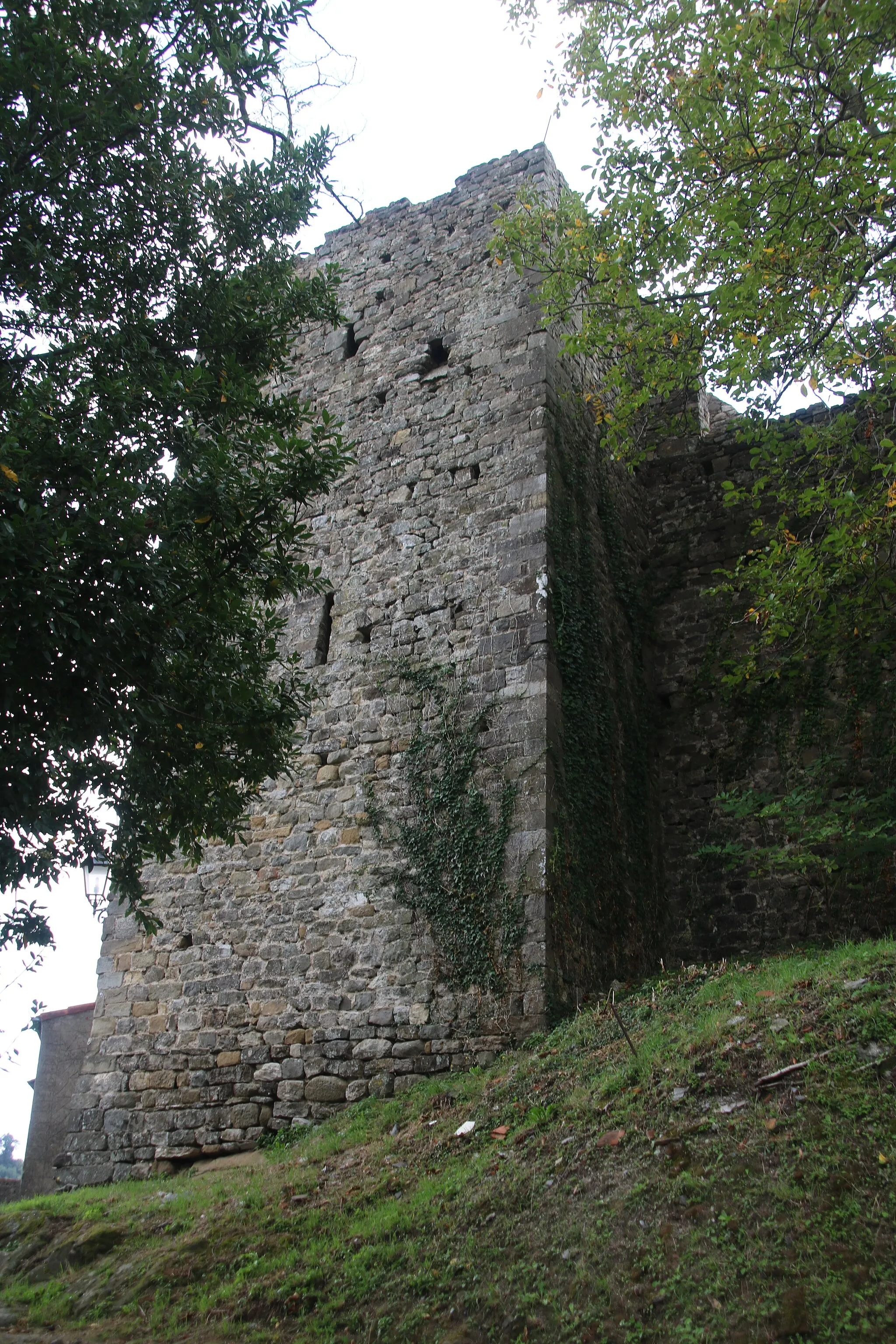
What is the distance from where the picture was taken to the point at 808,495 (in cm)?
746

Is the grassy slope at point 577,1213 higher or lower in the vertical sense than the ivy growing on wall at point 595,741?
lower

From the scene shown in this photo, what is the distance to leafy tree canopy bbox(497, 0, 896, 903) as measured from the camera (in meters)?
6.49

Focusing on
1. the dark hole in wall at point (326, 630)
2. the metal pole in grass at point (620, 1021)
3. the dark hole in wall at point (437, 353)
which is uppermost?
the dark hole in wall at point (437, 353)

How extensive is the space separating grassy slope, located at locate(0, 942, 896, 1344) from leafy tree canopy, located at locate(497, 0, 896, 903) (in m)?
2.94

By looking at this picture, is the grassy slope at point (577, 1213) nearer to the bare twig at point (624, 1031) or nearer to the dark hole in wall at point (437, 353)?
the bare twig at point (624, 1031)

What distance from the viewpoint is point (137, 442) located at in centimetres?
551

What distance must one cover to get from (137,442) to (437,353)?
422 centimetres

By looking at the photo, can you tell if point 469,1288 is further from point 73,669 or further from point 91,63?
point 91,63

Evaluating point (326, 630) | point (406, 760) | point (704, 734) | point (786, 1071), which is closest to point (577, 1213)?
point (786, 1071)

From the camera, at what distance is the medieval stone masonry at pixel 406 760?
22.7 feet

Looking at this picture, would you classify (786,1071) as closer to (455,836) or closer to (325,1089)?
(455,836)

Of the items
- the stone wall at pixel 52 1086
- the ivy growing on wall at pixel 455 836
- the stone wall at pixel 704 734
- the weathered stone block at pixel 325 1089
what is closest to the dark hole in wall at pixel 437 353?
the stone wall at pixel 704 734

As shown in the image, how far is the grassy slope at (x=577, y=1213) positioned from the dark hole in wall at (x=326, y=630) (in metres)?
3.55

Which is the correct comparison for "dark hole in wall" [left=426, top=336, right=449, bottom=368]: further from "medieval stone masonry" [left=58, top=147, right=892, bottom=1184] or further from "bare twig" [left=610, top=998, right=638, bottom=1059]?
"bare twig" [left=610, top=998, right=638, bottom=1059]
